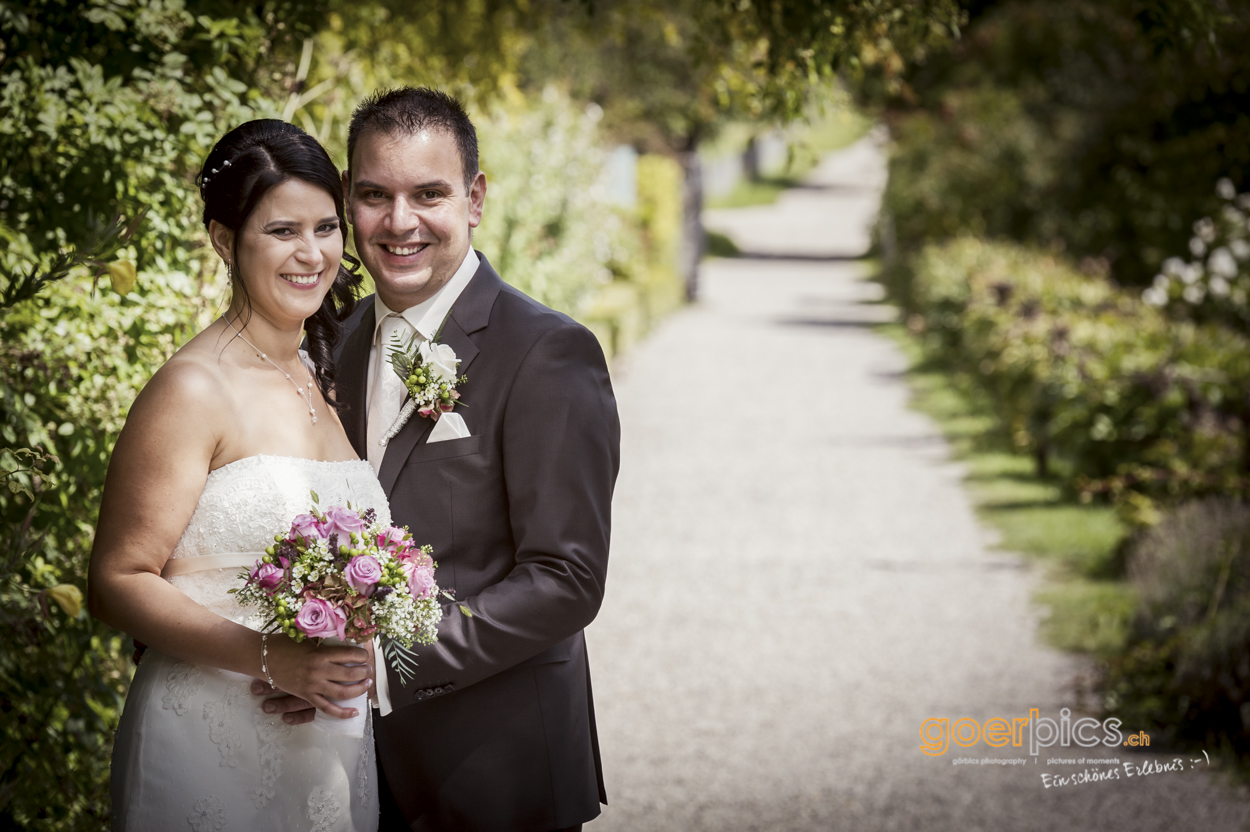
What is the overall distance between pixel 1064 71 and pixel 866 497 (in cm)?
1194

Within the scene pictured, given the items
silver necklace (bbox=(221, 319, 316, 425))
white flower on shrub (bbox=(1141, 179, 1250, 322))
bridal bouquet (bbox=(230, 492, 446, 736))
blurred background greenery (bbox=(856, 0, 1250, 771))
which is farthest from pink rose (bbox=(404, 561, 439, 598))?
white flower on shrub (bbox=(1141, 179, 1250, 322))

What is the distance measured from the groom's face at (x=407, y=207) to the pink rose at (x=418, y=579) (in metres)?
0.67

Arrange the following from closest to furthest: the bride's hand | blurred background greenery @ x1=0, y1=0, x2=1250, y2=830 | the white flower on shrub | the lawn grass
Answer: the bride's hand, blurred background greenery @ x1=0, y1=0, x2=1250, y2=830, the lawn grass, the white flower on shrub

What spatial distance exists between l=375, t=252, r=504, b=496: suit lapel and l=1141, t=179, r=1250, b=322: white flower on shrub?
9518 mm

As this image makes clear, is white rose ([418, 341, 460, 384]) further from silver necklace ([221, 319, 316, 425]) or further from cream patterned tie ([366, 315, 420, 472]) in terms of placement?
silver necklace ([221, 319, 316, 425])

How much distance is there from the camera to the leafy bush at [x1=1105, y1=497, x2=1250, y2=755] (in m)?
5.06

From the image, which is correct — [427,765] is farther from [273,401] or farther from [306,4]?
[306,4]

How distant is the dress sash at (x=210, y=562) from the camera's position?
7.08 feet

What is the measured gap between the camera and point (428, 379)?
228 cm

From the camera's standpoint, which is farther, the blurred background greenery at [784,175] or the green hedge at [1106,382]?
the green hedge at [1106,382]

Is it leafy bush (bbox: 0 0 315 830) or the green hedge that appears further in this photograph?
the green hedge

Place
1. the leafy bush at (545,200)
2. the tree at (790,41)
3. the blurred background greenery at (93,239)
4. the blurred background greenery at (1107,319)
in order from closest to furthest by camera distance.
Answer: the blurred background greenery at (93,239)
the tree at (790,41)
the blurred background greenery at (1107,319)
the leafy bush at (545,200)

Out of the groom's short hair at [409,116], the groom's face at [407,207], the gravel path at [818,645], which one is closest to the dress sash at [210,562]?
the groom's face at [407,207]

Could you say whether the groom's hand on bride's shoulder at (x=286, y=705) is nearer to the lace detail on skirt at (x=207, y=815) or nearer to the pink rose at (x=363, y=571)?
the lace detail on skirt at (x=207, y=815)
